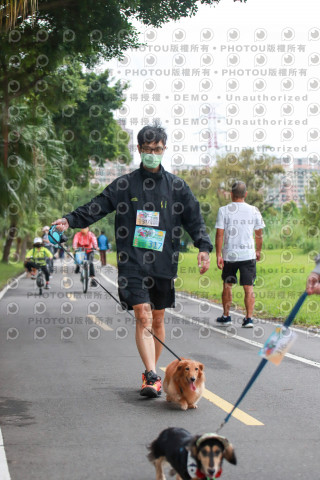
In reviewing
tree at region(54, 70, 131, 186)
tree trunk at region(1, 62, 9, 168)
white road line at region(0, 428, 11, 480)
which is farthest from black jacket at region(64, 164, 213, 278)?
tree at region(54, 70, 131, 186)

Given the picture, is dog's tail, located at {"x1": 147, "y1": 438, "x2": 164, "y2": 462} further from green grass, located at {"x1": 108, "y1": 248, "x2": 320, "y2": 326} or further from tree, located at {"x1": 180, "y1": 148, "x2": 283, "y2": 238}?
tree, located at {"x1": 180, "y1": 148, "x2": 283, "y2": 238}

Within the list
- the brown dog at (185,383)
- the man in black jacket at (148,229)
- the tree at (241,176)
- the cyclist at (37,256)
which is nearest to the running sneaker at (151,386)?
the man in black jacket at (148,229)

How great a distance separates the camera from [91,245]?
1998cm

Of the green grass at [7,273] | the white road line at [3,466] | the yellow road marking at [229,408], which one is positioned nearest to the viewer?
the white road line at [3,466]

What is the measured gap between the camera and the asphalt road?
14.3ft

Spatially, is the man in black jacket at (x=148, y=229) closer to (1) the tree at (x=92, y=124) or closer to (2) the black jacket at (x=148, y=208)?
(2) the black jacket at (x=148, y=208)

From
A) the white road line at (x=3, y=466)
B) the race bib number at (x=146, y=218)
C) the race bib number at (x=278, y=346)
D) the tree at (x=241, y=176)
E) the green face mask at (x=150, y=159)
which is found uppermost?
the tree at (x=241, y=176)

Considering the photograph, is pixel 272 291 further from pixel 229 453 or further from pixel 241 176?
pixel 241 176

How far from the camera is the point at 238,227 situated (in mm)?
10820

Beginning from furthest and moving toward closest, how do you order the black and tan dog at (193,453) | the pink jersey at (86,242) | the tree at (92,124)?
the tree at (92,124) → the pink jersey at (86,242) → the black and tan dog at (193,453)

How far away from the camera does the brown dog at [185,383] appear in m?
5.64

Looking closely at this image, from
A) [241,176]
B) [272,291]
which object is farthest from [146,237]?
[241,176]

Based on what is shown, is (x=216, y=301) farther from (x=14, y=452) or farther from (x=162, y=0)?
(x=14, y=452)

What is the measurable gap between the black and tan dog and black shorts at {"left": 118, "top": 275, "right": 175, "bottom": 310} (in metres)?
2.41
